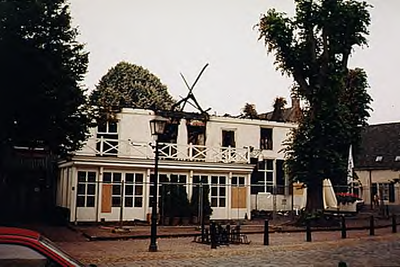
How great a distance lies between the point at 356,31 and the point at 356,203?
1067 cm

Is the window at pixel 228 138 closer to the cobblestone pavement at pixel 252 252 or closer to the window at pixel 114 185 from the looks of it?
the window at pixel 114 185

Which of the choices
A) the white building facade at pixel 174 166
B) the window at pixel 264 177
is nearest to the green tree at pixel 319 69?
the white building facade at pixel 174 166

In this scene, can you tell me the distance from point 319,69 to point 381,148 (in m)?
26.9

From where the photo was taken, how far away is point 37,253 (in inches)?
154

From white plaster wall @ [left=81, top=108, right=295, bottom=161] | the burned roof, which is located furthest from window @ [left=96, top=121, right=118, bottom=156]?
the burned roof

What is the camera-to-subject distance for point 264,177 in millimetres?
32125

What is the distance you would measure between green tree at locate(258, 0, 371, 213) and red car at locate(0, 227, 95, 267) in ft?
70.8

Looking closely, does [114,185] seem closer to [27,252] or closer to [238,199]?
[238,199]

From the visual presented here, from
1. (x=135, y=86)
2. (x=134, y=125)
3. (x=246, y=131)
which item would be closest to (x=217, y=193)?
(x=134, y=125)

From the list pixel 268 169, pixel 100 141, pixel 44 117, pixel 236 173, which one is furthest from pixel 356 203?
pixel 44 117

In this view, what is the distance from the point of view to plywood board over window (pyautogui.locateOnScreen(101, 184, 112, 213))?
23.7m

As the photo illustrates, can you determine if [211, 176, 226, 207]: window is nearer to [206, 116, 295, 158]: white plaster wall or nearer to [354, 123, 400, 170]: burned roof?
[206, 116, 295, 158]: white plaster wall

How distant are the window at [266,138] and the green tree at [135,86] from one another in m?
18.6

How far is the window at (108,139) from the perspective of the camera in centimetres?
2440
